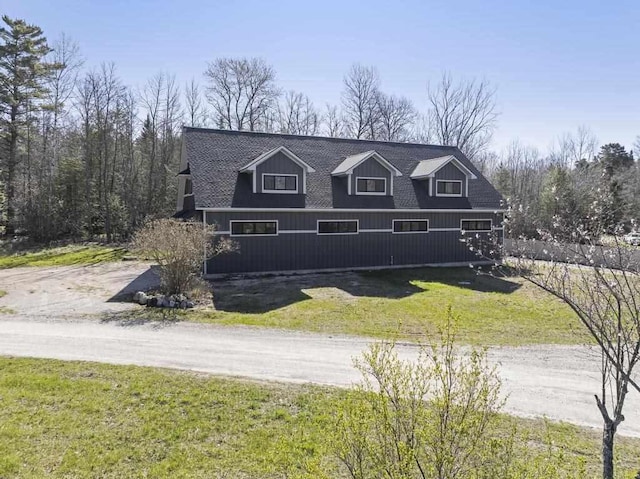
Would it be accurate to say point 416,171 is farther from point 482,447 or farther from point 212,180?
point 482,447

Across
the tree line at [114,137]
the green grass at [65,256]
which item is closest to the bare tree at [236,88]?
the tree line at [114,137]

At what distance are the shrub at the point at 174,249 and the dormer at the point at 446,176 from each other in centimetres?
1378

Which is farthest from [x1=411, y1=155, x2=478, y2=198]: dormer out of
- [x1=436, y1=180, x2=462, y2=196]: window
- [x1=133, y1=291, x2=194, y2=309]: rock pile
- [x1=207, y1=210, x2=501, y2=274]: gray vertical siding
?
[x1=133, y1=291, x2=194, y2=309]: rock pile

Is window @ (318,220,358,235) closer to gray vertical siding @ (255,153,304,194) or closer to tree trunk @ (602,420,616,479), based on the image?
gray vertical siding @ (255,153,304,194)

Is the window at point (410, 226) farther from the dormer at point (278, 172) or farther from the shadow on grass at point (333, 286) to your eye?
the dormer at point (278, 172)

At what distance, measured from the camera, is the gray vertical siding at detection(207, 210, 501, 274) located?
59.9 feet

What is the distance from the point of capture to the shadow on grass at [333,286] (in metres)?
14.3

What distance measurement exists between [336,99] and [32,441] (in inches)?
1683

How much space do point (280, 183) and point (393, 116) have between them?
2911cm

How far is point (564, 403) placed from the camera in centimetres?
703

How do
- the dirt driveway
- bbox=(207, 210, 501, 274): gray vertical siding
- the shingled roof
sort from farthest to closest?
the shingled roof
bbox=(207, 210, 501, 274): gray vertical siding
the dirt driveway

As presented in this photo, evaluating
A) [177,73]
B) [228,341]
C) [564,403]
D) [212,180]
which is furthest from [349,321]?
[177,73]

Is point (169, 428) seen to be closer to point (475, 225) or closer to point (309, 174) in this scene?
point (309, 174)

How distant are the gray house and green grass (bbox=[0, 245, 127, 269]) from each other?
5719 millimetres
